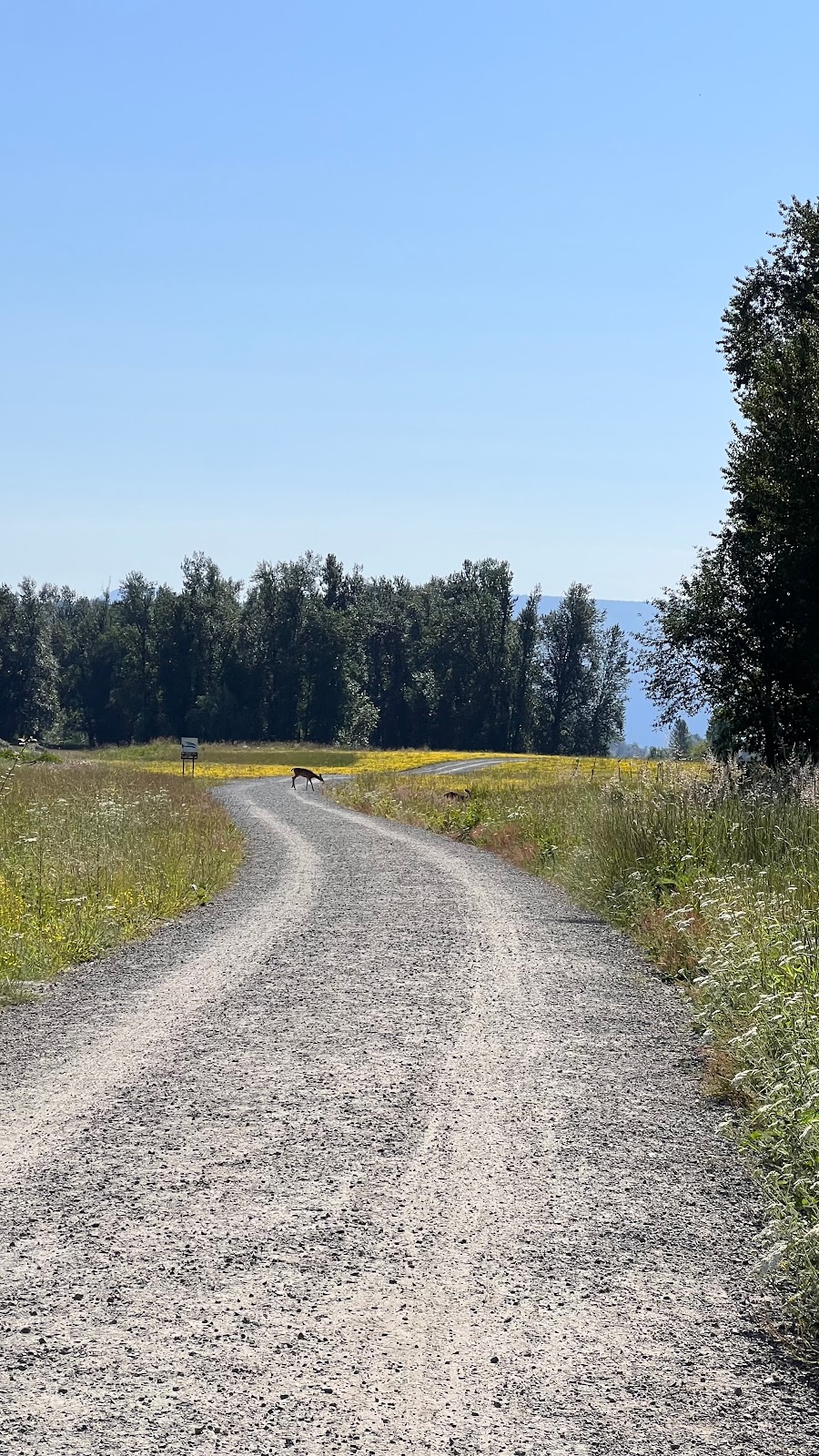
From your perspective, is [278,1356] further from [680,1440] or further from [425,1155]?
[425,1155]

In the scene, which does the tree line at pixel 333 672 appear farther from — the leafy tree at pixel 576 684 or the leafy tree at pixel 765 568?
the leafy tree at pixel 765 568

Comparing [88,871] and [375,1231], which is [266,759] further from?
[375,1231]

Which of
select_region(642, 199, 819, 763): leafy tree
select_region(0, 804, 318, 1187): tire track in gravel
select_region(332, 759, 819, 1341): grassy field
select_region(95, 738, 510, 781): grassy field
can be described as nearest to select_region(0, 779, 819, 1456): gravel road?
select_region(0, 804, 318, 1187): tire track in gravel

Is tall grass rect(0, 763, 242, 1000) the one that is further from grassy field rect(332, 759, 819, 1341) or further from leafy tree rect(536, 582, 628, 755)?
leafy tree rect(536, 582, 628, 755)

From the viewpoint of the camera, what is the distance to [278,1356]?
3812mm

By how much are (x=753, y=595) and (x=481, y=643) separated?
93746 millimetres

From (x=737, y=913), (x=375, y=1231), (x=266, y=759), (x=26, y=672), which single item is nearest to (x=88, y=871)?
(x=737, y=913)

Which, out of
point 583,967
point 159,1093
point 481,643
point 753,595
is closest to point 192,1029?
point 159,1093

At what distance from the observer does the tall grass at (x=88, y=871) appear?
1146 cm

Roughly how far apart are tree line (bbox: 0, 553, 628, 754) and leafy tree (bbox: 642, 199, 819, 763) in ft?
280

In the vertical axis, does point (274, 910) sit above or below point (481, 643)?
below

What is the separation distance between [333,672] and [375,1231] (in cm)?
10722

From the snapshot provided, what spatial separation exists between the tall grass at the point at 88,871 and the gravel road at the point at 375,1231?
5.71 ft

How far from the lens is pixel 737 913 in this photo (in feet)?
27.2
